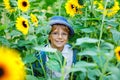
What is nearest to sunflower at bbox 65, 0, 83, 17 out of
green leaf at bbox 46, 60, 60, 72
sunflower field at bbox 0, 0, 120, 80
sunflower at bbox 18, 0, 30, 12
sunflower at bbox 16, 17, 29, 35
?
sunflower field at bbox 0, 0, 120, 80

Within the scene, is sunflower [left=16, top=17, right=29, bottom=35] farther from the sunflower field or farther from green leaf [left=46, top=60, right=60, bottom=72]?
green leaf [left=46, top=60, right=60, bottom=72]

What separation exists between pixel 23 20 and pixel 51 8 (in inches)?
42.5

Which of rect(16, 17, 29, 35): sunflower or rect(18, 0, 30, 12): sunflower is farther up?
rect(18, 0, 30, 12): sunflower

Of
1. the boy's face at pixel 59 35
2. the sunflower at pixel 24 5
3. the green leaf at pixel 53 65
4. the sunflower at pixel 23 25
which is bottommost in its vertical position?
the boy's face at pixel 59 35

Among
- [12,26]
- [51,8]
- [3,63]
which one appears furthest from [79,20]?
[3,63]

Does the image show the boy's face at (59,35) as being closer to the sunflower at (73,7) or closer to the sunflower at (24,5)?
the sunflower at (73,7)

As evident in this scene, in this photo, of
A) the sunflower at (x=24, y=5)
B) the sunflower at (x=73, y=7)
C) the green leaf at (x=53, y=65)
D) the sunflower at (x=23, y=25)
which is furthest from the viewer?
the sunflower at (x=73, y=7)

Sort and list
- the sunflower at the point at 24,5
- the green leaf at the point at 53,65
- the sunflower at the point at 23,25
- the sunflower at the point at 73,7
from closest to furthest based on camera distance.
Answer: the green leaf at the point at 53,65
the sunflower at the point at 23,25
the sunflower at the point at 24,5
the sunflower at the point at 73,7

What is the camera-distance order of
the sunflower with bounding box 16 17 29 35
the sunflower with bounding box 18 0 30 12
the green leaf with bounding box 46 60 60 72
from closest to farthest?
the green leaf with bounding box 46 60 60 72 < the sunflower with bounding box 16 17 29 35 < the sunflower with bounding box 18 0 30 12

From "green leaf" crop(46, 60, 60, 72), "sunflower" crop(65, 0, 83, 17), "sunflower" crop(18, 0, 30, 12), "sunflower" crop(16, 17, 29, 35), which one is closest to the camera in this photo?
"green leaf" crop(46, 60, 60, 72)

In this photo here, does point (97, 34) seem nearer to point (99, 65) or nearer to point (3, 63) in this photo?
point (99, 65)

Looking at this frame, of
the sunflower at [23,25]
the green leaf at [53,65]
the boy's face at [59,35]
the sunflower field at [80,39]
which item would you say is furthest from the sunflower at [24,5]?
the green leaf at [53,65]

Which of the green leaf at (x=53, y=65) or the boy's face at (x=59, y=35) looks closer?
the green leaf at (x=53, y=65)

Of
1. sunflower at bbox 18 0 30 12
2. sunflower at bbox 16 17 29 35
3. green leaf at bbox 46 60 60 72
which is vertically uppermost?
sunflower at bbox 18 0 30 12
